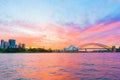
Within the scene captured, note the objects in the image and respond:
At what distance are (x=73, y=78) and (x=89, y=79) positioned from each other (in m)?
2.41

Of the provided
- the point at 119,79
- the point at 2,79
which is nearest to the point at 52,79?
the point at 2,79

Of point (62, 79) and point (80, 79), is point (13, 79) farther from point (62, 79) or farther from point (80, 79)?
point (80, 79)

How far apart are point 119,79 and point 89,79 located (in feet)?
14.2

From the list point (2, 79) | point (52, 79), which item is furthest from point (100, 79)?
point (2, 79)

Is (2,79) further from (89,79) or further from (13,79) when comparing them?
(89,79)

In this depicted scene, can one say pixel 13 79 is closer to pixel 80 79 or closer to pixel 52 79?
pixel 52 79

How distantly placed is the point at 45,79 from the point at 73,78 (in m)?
4.21

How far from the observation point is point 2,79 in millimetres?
28641

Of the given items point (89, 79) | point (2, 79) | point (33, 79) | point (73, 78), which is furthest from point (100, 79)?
point (2, 79)

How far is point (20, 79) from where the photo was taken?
29000 millimetres

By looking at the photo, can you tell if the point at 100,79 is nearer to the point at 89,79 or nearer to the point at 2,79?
the point at 89,79

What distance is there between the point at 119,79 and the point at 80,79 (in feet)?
18.5

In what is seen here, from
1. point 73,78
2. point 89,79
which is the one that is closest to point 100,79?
point 89,79

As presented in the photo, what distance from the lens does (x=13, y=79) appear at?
28703 millimetres
